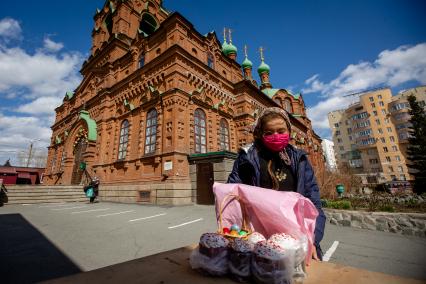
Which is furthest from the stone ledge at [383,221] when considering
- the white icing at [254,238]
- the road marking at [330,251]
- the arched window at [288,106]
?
the arched window at [288,106]

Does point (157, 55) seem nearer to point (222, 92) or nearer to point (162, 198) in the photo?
point (222, 92)

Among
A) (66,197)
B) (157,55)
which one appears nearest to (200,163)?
(157,55)

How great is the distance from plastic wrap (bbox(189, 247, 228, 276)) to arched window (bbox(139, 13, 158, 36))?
85.8 ft

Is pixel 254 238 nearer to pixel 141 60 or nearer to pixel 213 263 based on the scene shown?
pixel 213 263

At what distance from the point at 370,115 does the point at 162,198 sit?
217 feet

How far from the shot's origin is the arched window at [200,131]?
14508 millimetres

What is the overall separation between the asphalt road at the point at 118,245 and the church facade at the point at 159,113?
5097mm

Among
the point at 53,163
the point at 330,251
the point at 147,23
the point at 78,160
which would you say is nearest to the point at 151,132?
the point at 78,160

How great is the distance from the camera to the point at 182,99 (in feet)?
44.6

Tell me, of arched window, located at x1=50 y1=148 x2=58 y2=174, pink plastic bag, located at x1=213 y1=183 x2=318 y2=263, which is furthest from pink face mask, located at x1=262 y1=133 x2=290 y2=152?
arched window, located at x1=50 y1=148 x2=58 y2=174

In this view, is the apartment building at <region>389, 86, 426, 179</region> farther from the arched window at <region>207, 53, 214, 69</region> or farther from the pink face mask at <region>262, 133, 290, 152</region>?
the pink face mask at <region>262, 133, 290, 152</region>

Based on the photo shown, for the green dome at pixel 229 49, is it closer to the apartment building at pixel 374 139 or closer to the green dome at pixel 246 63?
the green dome at pixel 246 63

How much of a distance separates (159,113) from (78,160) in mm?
12185

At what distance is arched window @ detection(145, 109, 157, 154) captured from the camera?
14.3 m
